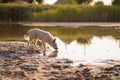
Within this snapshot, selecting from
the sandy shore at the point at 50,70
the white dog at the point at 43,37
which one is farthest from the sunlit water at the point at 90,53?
the sandy shore at the point at 50,70

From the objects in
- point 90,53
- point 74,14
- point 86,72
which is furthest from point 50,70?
point 74,14

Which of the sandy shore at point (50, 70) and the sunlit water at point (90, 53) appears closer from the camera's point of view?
the sandy shore at point (50, 70)

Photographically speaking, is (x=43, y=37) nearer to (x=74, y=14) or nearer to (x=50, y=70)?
(x=50, y=70)

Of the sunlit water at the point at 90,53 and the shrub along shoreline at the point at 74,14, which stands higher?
the sunlit water at the point at 90,53

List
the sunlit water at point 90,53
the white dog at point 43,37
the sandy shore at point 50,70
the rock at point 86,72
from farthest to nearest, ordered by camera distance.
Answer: the white dog at point 43,37
the sunlit water at point 90,53
the rock at point 86,72
the sandy shore at point 50,70

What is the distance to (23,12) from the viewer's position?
135 ft

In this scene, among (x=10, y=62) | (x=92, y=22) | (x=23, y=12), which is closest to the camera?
(x=10, y=62)

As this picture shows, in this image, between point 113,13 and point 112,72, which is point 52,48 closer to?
point 112,72

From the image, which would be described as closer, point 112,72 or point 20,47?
point 112,72

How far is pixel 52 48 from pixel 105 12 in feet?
70.1

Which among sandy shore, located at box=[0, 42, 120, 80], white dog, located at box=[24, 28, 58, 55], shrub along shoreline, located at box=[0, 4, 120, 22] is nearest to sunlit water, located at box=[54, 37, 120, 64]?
white dog, located at box=[24, 28, 58, 55]

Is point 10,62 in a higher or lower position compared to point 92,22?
higher

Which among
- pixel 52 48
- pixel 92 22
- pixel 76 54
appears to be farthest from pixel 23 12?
pixel 76 54

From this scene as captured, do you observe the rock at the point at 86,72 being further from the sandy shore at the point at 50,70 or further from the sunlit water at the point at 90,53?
the sunlit water at the point at 90,53
